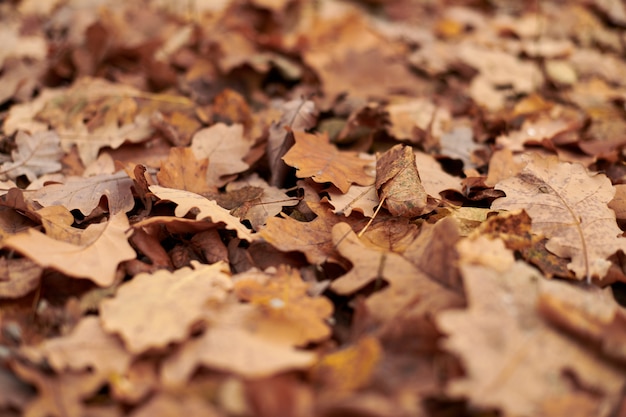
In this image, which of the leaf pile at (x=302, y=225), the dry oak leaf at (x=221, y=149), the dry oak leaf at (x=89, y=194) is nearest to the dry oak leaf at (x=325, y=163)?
the leaf pile at (x=302, y=225)

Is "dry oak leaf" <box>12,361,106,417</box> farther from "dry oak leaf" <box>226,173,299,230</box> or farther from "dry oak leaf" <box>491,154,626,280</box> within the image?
"dry oak leaf" <box>491,154,626,280</box>

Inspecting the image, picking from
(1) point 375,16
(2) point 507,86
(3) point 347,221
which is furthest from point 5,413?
(1) point 375,16

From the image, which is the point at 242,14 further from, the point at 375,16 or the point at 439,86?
the point at 439,86

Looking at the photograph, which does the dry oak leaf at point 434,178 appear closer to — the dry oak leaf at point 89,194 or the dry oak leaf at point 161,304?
the dry oak leaf at point 161,304

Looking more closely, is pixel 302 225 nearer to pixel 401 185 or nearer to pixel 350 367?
pixel 401 185

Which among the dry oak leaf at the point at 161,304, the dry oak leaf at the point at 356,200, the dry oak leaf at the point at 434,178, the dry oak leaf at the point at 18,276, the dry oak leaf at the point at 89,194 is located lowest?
the dry oak leaf at the point at 434,178
